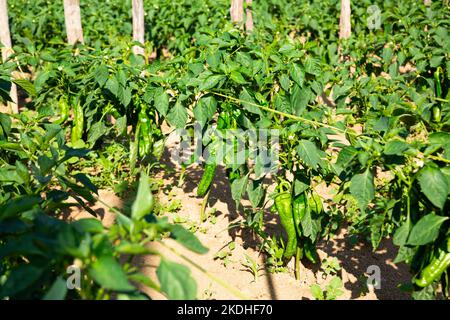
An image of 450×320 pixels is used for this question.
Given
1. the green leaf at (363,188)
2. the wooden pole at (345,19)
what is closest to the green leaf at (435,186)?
the green leaf at (363,188)

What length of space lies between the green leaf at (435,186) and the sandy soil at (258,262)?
3.63 ft

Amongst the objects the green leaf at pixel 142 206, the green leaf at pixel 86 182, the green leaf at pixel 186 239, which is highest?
the green leaf at pixel 86 182

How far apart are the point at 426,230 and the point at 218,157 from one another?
110 cm

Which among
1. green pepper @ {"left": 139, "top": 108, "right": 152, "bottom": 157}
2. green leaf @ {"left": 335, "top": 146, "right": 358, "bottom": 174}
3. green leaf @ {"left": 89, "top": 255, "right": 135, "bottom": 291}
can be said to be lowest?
green leaf @ {"left": 89, "top": 255, "right": 135, "bottom": 291}

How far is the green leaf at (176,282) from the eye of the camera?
1310mm

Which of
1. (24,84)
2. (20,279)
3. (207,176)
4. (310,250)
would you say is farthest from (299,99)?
(20,279)

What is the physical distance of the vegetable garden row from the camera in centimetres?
142

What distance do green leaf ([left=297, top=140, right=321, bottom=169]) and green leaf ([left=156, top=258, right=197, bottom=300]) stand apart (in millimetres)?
1165

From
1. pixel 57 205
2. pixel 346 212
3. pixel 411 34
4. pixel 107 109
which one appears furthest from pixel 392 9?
pixel 57 205

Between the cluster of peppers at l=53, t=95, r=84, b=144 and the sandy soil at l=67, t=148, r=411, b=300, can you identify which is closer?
the sandy soil at l=67, t=148, r=411, b=300

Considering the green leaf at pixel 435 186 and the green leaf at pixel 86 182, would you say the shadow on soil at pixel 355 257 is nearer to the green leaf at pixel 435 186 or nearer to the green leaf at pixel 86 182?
the green leaf at pixel 435 186

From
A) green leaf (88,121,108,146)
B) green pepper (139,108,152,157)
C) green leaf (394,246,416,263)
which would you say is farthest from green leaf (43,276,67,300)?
green leaf (88,121,108,146)

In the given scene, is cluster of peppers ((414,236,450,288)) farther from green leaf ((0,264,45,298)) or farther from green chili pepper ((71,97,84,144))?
green chili pepper ((71,97,84,144))
